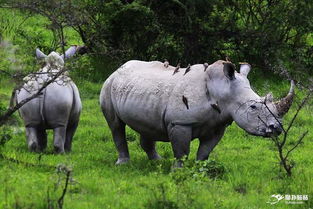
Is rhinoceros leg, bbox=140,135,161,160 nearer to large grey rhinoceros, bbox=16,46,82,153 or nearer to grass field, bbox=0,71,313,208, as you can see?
grass field, bbox=0,71,313,208

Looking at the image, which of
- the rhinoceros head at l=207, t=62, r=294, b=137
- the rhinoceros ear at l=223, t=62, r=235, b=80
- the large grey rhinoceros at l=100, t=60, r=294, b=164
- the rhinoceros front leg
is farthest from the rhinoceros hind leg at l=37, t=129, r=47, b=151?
the rhinoceros ear at l=223, t=62, r=235, b=80

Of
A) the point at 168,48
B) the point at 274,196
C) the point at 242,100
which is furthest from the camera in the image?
the point at 168,48

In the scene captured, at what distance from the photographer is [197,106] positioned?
9.94m

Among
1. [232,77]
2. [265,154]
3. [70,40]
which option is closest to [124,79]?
[232,77]

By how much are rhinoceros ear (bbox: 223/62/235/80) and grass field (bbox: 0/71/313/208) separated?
3.73 feet

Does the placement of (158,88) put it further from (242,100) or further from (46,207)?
(46,207)

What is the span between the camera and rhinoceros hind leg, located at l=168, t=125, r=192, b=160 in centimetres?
995

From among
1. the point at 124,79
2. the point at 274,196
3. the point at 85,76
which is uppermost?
the point at 124,79

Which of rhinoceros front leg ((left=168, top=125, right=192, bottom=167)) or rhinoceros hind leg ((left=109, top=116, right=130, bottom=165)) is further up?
rhinoceros front leg ((left=168, top=125, right=192, bottom=167))

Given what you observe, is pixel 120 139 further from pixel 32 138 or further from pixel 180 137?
pixel 180 137

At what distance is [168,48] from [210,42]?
39.1 inches

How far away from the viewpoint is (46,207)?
25.6 ft

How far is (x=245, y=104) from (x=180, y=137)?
0.95 metres

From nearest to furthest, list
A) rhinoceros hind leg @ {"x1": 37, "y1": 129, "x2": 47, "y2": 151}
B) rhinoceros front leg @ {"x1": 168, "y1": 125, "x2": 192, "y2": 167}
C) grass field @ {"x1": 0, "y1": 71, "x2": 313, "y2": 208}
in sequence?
grass field @ {"x1": 0, "y1": 71, "x2": 313, "y2": 208} → rhinoceros front leg @ {"x1": 168, "y1": 125, "x2": 192, "y2": 167} → rhinoceros hind leg @ {"x1": 37, "y1": 129, "x2": 47, "y2": 151}
